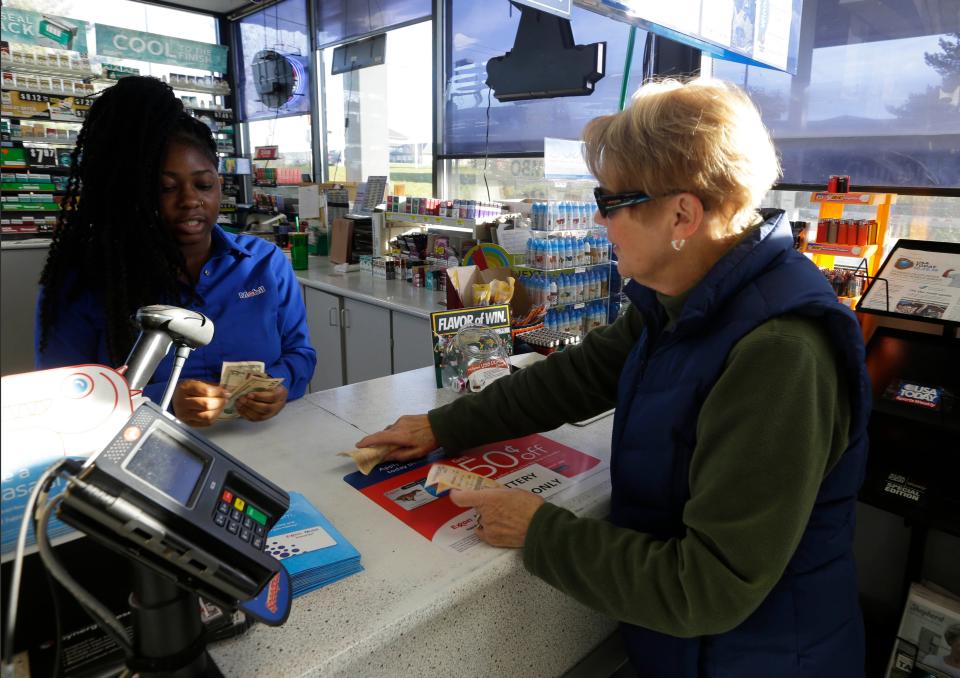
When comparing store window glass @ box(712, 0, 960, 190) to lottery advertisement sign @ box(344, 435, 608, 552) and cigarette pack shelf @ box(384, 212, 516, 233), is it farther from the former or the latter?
lottery advertisement sign @ box(344, 435, 608, 552)

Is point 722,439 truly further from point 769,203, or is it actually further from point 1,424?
point 769,203

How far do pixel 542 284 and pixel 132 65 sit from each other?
576cm

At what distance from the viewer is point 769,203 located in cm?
319

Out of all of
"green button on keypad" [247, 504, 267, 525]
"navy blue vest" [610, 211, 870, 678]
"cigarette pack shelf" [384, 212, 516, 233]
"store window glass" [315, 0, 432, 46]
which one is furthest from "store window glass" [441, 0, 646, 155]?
"green button on keypad" [247, 504, 267, 525]

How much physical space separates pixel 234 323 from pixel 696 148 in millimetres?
1324

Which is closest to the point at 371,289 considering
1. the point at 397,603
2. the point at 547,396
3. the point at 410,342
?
the point at 410,342

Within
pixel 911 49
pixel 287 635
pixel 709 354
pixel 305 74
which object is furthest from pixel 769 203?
pixel 305 74

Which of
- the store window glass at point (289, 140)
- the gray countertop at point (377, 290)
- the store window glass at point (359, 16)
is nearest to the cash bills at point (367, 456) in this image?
the gray countertop at point (377, 290)

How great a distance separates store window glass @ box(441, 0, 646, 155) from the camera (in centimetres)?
403

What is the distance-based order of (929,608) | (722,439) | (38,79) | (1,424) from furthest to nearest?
(38,79), (929,608), (722,439), (1,424)

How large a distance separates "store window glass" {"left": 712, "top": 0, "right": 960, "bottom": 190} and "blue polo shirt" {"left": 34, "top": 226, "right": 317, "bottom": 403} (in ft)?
8.28

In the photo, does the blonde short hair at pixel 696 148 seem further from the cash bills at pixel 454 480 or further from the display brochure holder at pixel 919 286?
the display brochure holder at pixel 919 286

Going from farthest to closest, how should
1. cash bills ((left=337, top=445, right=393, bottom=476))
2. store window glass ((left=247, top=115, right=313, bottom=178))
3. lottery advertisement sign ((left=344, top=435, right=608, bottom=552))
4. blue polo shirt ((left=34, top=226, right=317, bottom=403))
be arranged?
store window glass ((left=247, top=115, right=313, bottom=178))
blue polo shirt ((left=34, top=226, right=317, bottom=403))
cash bills ((left=337, top=445, right=393, bottom=476))
lottery advertisement sign ((left=344, top=435, right=608, bottom=552))

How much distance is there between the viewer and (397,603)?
0.93m
